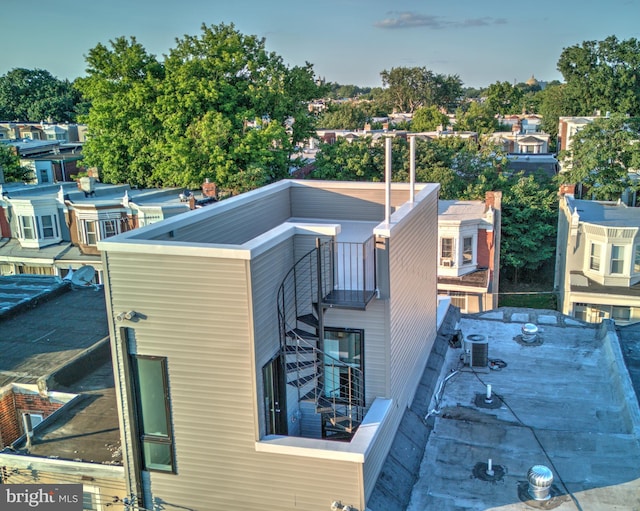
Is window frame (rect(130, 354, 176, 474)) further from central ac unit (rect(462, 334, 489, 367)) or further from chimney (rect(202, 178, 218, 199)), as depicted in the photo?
chimney (rect(202, 178, 218, 199))

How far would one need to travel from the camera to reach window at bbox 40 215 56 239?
32938mm

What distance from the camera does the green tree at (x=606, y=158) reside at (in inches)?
1622

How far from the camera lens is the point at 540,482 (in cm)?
1051

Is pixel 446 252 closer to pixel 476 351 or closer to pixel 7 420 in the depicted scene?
pixel 476 351

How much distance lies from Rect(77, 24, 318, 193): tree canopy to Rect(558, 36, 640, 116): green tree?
4254cm

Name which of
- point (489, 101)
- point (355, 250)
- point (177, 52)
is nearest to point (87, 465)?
point (355, 250)

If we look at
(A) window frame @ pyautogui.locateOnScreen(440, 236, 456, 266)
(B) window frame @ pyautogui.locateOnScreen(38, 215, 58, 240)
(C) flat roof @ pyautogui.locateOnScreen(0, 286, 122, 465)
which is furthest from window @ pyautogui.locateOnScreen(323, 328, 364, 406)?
(B) window frame @ pyautogui.locateOnScreen(38, 215, 58, 240)

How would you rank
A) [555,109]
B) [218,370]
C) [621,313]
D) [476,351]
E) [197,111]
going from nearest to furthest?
1. [218,370]
2. [476,351]
3. [621,313]
4. [197,111]
5. [555,109]

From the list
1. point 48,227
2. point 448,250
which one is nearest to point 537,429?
point 448,250

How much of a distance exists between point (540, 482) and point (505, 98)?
9628 centimetres

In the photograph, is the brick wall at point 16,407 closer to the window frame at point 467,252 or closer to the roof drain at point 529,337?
the roof drain at point 529,337

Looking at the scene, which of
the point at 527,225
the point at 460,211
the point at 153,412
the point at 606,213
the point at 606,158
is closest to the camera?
the point at 153,412

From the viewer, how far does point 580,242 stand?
102 ft

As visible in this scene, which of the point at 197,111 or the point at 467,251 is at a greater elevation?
the point at 197,111
